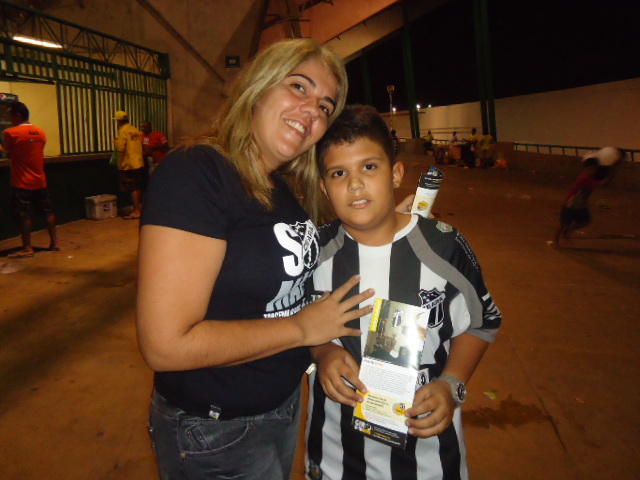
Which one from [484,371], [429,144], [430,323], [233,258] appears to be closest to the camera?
[233,258]

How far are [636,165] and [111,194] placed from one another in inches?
554

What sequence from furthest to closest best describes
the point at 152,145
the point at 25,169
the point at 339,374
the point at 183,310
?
the point at 152,145, the point at 25,169, the point at 339,374, the point at 183,310

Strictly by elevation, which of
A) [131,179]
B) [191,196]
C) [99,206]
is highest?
[131,179]

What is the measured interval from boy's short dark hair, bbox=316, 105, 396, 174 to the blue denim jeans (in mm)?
942

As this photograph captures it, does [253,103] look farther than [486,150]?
No

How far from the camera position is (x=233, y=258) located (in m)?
1.13

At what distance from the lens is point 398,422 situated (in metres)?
1.24

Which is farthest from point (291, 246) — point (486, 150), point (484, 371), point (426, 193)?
point (486, 150)

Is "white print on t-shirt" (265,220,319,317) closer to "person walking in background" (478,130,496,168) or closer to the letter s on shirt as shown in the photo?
the letter s on shirt

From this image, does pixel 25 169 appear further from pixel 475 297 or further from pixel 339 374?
pixel 475 297

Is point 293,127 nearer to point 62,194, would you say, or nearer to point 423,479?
point 423,479

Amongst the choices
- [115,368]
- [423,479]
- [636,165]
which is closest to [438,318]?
[423,479]

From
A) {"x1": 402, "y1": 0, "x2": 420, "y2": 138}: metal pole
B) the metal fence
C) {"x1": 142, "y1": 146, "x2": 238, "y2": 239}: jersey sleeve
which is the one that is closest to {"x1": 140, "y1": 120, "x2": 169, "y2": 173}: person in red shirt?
the metal fence

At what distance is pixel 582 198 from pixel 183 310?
6.96m
